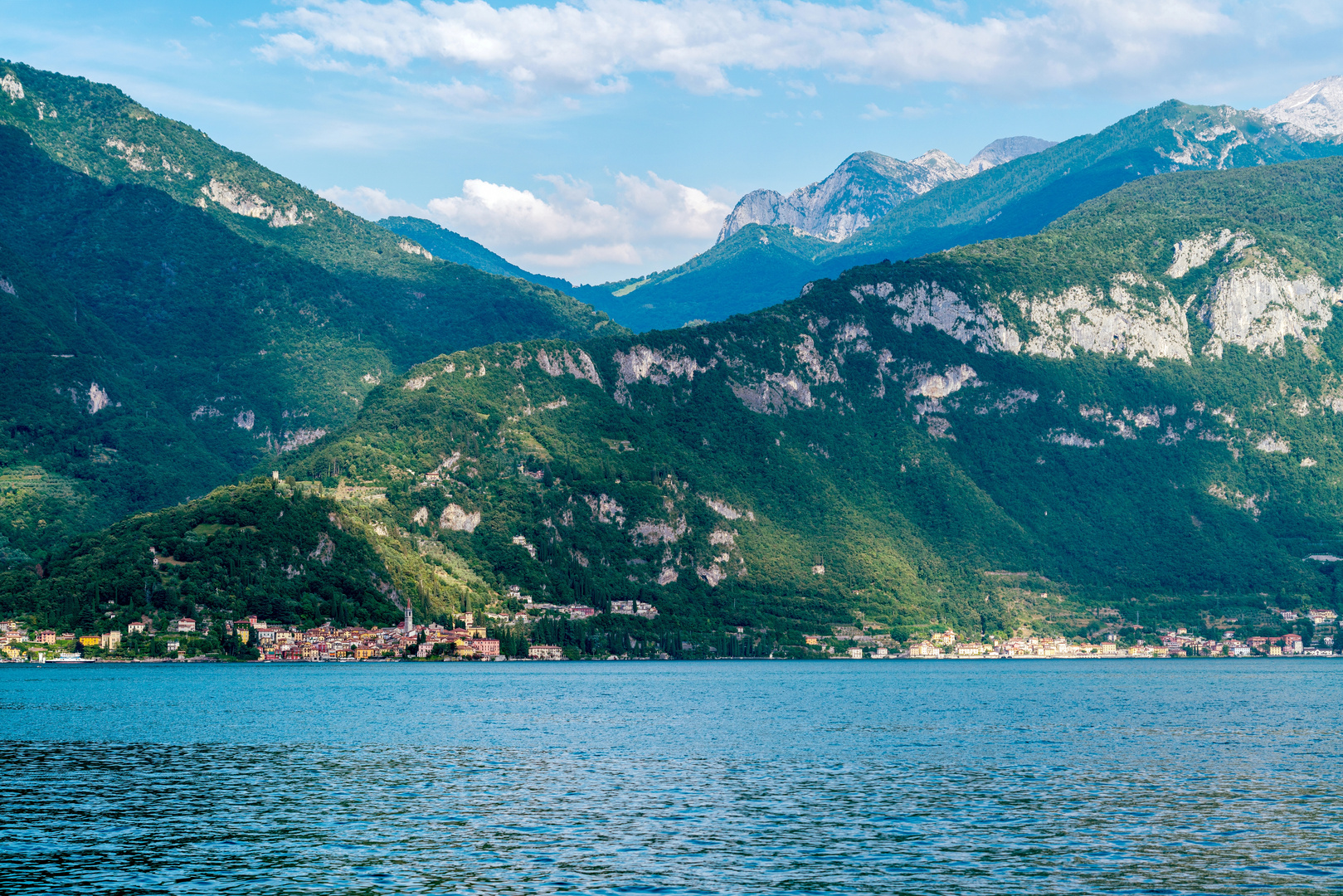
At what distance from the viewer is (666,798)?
199ft

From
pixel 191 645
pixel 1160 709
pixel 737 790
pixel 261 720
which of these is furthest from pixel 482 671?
pixel 737 790

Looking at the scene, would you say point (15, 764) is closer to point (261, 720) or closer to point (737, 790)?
point (261, 720)

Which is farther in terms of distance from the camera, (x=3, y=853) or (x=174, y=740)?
(x=174, y=740)

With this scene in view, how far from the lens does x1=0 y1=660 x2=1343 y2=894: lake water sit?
44.2m

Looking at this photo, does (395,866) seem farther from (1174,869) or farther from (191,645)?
(191,645)

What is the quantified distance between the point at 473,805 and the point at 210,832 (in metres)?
11.5

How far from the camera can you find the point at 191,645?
656 ft

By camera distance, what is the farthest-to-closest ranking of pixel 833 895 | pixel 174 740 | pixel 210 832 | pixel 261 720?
pixel 261 720 → pixel 174 740 → pixel 210 832 → pixel 833 895

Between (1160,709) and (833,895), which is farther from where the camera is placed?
(1160,709)

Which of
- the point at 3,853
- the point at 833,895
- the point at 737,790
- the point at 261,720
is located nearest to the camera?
the point at 833,895

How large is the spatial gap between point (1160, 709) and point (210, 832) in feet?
297

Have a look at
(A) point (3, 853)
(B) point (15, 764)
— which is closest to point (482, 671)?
(B) point (15, 764)

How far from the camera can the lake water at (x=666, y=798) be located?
4425 centimetres

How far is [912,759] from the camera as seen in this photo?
76.4 metres
